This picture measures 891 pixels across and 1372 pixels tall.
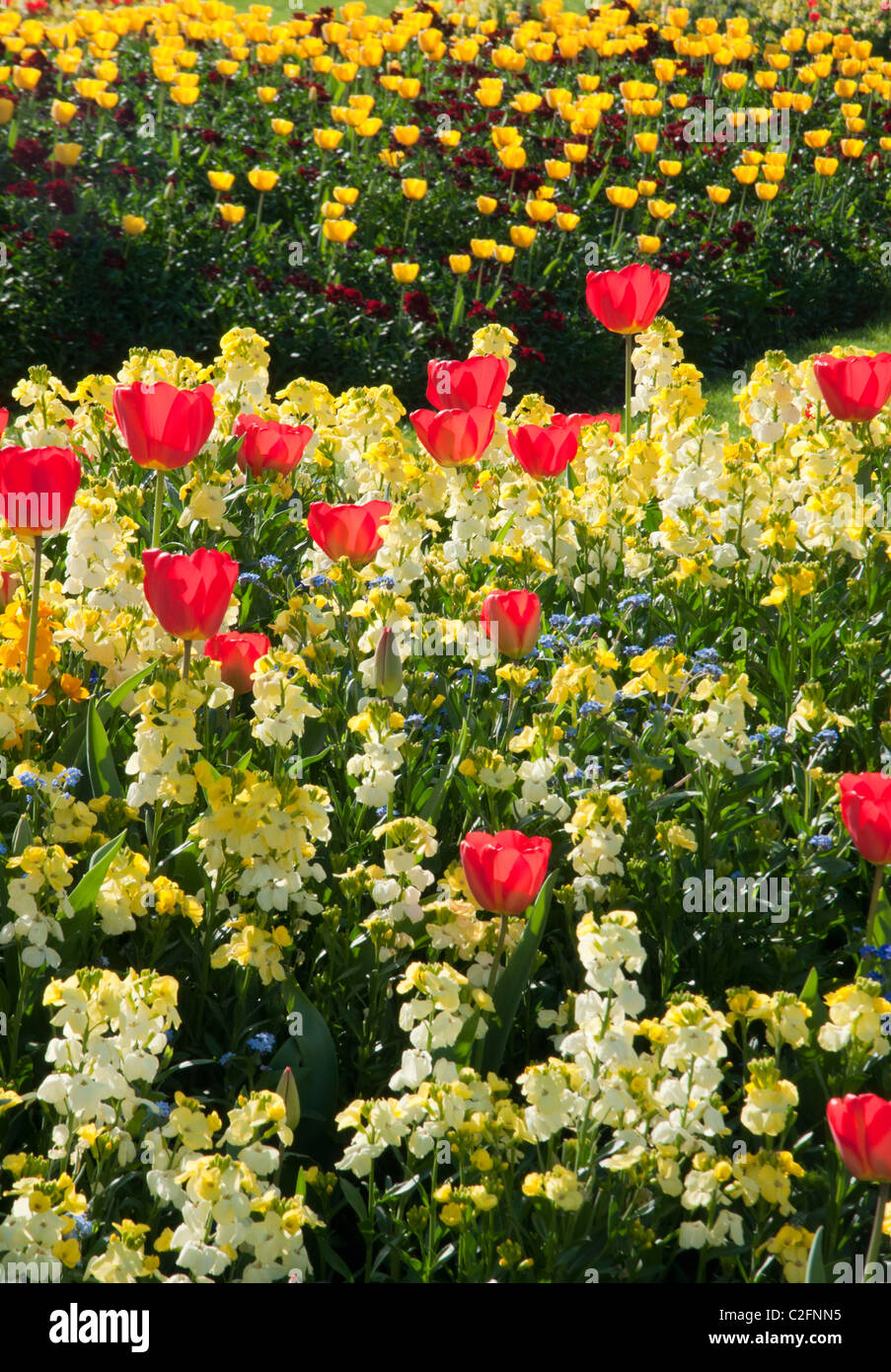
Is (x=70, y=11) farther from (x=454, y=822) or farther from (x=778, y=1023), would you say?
(x=778, y=1023)

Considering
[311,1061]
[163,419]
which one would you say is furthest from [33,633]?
[311,1061]

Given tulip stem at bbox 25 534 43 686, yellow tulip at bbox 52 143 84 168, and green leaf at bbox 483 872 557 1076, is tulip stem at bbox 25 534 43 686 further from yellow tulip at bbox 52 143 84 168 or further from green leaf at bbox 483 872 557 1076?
yellow tulip at bbox 52 143 84 168

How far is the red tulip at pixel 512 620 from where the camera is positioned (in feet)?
8.85

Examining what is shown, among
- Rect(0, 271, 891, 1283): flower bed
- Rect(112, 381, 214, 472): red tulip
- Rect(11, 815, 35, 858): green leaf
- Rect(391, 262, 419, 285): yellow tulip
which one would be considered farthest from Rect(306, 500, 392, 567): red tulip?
Rect(391, 262, 419, 285): yellow tulip

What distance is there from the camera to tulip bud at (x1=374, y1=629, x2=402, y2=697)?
2674 mm

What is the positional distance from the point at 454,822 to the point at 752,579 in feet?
3.70

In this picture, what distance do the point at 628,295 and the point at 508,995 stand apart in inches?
85.1

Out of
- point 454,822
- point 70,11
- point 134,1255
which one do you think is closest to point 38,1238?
point 134,1255

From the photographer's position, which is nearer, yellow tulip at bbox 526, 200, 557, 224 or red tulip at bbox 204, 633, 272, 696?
red tulip at bbox 204, 633, 272, 696

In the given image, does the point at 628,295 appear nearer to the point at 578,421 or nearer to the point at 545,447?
the point at 578,421

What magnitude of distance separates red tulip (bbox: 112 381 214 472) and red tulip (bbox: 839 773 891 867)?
4.72 feet

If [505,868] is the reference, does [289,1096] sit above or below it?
below

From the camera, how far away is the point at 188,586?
2.44 meters

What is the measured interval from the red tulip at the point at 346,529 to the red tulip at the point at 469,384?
0.41 m
